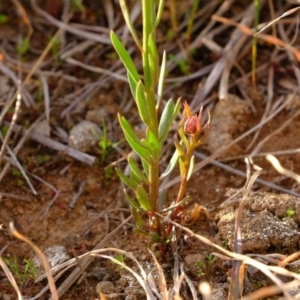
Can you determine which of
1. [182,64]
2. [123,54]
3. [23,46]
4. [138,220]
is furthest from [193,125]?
[23,46]

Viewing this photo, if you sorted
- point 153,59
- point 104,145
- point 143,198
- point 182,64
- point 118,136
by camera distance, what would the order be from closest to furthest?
point 153,59
point 143,198
point 104,145
point 118,136
point 182,64

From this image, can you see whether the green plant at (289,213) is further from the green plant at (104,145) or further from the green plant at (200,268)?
the green plant at (104,145)

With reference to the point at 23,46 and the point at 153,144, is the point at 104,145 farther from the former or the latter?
the point at 23,46

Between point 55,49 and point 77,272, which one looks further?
point 55,49

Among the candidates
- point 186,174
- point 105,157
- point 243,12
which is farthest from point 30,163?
point 243,12

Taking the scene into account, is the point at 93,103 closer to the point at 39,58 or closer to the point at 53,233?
the point at 39,58

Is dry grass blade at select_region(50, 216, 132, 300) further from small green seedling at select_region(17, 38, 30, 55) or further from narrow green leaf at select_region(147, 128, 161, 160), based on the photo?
small green seedling at select_region(17, 38, 30, 55)

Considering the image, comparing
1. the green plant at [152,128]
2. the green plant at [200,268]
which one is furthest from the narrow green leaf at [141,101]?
the green plant at [200,268]
